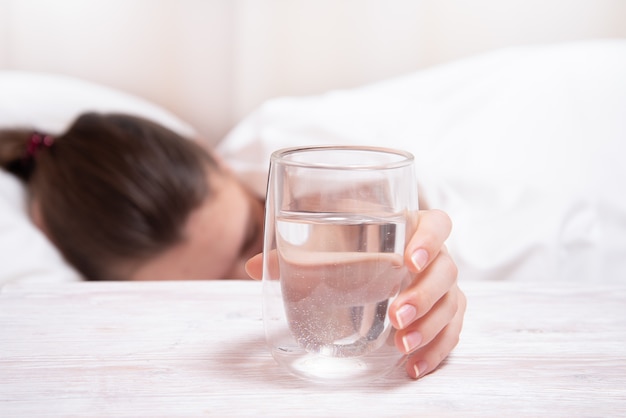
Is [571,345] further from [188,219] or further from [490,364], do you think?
[188,219]

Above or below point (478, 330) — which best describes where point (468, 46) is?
above

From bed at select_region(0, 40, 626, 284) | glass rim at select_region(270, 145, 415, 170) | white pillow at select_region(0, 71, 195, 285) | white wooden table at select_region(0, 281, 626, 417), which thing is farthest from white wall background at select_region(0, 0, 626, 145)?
glass rim at select_region(270, 145, 415, 170)

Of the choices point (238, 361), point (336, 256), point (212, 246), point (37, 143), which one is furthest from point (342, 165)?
point (37, 143)

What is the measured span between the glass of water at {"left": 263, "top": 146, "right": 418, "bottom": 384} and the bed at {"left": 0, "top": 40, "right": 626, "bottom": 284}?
2.05 feet

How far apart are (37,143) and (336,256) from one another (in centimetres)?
100

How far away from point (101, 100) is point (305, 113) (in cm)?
50

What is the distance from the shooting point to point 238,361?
1.40 ft

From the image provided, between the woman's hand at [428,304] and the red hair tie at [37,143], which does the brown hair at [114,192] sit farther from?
the woman's hand at [428,304]

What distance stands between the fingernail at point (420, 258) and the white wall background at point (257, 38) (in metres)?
1.28

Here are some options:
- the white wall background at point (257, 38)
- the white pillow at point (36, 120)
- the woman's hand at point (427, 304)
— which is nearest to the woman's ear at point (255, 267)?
the woman's hand at point (427, 304)

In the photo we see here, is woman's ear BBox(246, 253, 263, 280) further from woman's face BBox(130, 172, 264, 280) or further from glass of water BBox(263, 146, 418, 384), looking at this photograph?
woman's face BBox(130, 172, 264, 280)

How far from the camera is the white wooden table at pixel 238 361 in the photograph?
36cm

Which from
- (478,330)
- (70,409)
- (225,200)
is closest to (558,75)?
(225,200)

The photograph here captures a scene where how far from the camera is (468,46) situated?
1.63 m
